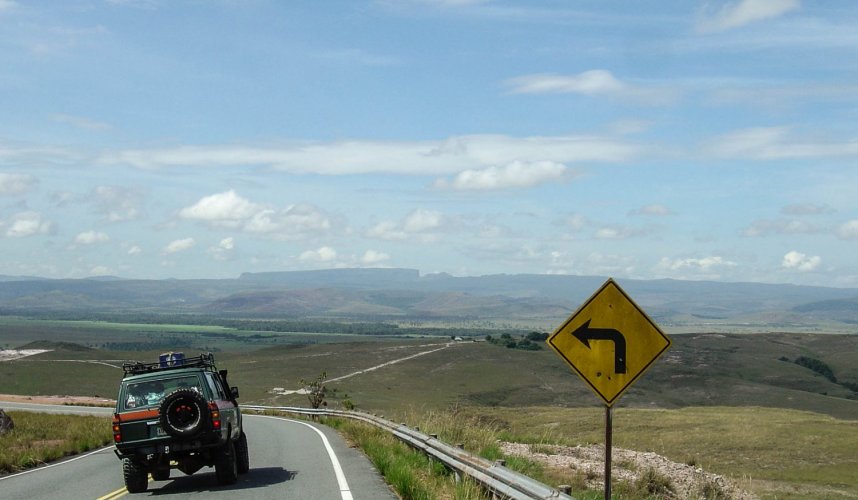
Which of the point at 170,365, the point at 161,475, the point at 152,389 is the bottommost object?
the point at 161,475

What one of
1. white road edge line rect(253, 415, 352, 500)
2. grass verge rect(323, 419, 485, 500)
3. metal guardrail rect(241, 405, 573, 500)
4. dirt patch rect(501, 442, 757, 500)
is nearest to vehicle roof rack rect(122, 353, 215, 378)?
white road edge line rect(253, 415, 352, 500)

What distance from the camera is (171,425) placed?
15.1 m

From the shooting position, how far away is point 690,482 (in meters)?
16.0

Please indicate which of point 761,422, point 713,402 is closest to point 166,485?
point 761,422

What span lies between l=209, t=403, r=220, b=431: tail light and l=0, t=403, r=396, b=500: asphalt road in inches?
43.5

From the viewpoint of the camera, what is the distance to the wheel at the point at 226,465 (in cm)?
1592

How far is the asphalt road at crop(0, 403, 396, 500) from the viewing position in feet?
49.2

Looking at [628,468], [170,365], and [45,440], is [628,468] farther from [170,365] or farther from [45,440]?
[45,440]

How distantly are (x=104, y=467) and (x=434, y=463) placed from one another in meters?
8.63

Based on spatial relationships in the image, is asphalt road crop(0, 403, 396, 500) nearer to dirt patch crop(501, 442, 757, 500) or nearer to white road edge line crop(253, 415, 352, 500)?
white road edge line crop(253, 415, 352, 500)

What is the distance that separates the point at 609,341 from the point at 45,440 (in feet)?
73.9

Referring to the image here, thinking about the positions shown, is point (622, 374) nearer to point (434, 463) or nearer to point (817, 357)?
point (434, 463)

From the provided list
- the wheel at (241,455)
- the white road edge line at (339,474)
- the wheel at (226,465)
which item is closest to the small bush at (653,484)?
the white road edge line at (339,474)

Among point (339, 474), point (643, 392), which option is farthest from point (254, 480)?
point (643, 392)
